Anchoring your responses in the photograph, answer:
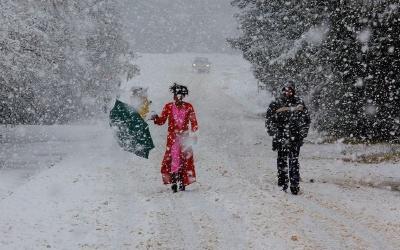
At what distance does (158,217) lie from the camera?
9.03 m

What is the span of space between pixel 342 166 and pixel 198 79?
40.4m

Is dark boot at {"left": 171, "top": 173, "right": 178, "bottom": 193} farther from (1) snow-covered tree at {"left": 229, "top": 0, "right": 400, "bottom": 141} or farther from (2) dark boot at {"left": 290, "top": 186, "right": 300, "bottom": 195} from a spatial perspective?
(1) snow-covered tree at {"left": 229, "top": 0, "right": 400, "bottom": 141}

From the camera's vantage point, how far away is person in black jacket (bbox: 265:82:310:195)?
34.6 feet

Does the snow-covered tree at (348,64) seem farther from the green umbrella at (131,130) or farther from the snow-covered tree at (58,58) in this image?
the snow-covered tree at (58,58)

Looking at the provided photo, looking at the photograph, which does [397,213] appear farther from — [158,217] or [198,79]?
[198,79]

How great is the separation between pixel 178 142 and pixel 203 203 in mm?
1315

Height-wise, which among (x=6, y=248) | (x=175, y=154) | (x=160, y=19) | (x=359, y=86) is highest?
(x=160, y=19)

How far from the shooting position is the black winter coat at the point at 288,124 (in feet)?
34.6

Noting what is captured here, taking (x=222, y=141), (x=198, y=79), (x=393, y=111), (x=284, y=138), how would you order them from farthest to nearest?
(x=198, y=79) < (x=222, y=141) < (x=393, y=111) < (x=284, y=138)

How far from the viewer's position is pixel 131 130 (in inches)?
540

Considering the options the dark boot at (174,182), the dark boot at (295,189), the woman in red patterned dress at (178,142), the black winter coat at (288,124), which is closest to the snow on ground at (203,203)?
the dark boot at (174,182)

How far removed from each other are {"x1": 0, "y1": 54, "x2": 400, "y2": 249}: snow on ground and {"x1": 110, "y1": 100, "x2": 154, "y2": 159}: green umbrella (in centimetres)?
53

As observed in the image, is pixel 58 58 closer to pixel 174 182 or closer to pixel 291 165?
pixel 174 182

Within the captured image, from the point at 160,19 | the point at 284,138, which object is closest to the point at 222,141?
the point at 284,138
